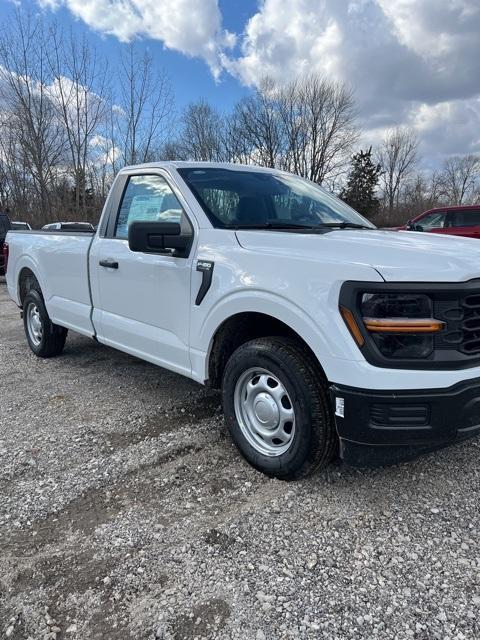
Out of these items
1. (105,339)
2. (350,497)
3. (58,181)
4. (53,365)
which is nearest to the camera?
(350,497)

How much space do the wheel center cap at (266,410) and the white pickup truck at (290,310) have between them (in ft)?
0.04

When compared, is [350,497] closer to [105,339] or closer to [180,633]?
[180,633]

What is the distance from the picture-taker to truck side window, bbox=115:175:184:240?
11.6ft

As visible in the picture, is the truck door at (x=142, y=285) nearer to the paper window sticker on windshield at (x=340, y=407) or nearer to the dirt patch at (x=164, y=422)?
the dirt patch at (x=164, y=422)

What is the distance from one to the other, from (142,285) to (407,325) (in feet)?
6.92

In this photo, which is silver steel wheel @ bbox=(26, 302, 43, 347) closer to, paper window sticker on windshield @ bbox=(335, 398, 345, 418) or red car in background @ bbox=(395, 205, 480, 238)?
paper window sticker on windshield @ bbox=(335, 398, 345, 418)

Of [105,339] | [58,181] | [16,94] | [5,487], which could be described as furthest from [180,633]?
[58,181]

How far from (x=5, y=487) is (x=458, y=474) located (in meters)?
2.75

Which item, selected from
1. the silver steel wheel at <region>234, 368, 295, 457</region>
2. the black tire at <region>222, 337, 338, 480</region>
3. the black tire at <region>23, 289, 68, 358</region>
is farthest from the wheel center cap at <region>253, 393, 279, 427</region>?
the black tire at <region>23, 289, 68, 358</region>

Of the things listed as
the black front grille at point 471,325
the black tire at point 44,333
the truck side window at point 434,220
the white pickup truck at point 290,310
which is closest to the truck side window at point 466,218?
the truck side window at point 434,220

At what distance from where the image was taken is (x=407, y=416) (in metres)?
2.28

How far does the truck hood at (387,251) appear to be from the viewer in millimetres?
2247

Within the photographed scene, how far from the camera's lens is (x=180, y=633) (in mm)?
1847

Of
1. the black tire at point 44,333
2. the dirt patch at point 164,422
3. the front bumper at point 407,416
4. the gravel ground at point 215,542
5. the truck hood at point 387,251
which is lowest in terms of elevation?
the dirt patch at point 164,422
